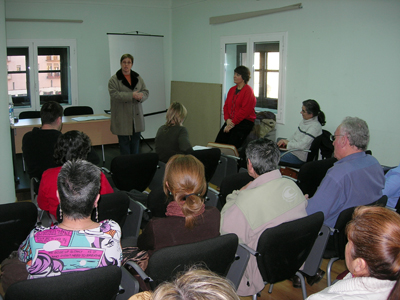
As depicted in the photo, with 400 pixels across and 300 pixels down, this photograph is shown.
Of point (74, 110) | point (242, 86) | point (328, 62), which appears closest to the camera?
point (328, 62)

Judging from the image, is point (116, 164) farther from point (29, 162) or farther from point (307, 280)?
point (307, 280)

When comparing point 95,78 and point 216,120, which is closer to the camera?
point 216,120

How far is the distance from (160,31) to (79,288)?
7229mm

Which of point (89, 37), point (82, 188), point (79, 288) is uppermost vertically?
point (89, 37)

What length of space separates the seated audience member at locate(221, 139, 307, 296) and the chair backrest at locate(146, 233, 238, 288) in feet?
0.92

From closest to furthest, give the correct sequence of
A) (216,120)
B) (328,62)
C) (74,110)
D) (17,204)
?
(17,204) → (328,62) → (74,110) → (216,120)

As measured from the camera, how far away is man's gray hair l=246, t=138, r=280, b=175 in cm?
230

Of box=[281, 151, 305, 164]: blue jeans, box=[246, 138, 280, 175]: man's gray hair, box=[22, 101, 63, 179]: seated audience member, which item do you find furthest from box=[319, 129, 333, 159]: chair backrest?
box=[22, 101, 63, 179]: seated audience member

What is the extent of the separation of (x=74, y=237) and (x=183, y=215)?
0.60 metres

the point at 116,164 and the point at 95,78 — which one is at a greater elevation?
the point at 95,78

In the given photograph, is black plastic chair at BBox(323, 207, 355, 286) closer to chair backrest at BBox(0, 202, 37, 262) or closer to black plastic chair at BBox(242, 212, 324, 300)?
black plastic chair at BBox(242, 212, 324, 300)

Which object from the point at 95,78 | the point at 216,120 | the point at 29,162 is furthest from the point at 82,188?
the point at 95,78

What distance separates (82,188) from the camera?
5.41 feet

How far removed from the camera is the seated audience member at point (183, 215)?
75.3 inches
